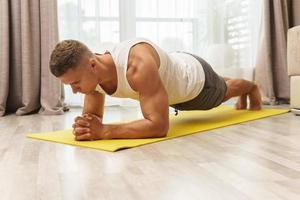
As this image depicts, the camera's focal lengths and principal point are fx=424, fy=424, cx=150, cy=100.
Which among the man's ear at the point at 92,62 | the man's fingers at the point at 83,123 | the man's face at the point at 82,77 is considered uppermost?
the man's ear at the point at 92,62

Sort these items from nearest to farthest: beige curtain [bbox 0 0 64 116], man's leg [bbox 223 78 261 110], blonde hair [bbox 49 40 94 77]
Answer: blonde hair [bbox 49 40 94 77]
man's leg [bbox 223 78 261 110]
beige curtain [bbox 0 0 64 116]

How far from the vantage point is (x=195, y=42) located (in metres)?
3.08

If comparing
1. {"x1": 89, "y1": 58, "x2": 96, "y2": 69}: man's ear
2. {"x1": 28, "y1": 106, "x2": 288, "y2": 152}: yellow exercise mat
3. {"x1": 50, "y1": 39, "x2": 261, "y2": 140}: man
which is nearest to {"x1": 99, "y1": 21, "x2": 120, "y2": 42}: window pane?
{"x1": 28, "y1": 106, "x2": 288, "y2": 152}: yellow exercise mat

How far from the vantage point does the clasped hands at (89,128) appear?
1482 mm

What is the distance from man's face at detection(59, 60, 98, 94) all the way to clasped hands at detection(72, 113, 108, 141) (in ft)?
0.33

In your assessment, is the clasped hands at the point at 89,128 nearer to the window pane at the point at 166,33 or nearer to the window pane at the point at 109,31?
the window pane at the point at 109,31

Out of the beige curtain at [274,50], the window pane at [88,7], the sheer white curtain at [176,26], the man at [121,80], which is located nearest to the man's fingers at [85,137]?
the man at [121,80]

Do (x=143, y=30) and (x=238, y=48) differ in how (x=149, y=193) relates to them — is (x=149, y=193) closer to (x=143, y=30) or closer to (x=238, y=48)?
(x=143, y=30)

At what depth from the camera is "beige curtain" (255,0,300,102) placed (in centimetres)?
307

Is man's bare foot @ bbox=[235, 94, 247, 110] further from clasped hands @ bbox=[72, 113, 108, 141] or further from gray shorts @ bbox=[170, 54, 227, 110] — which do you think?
clasped hands @ bbox=[72, 113, 108, 141]

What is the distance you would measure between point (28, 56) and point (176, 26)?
105cm

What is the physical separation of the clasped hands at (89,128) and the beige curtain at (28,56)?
3.88 ft

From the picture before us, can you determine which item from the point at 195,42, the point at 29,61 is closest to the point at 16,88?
the point at 29,61

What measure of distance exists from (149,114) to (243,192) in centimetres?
67
